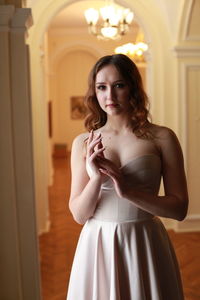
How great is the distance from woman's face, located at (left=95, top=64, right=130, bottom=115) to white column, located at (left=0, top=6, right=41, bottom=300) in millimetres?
1138

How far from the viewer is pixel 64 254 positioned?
18.1 ft

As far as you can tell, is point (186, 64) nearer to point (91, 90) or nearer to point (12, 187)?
point (12, 187)

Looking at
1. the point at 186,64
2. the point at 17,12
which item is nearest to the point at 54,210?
the point at 186,64

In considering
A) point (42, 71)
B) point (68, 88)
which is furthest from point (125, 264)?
point (68, 88)

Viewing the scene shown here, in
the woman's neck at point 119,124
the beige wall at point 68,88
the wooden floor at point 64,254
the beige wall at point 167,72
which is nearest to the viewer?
the woman's neck at point 119,124

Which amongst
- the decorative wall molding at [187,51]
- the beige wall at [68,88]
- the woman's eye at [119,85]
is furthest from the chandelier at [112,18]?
the beige wall at [68,88]

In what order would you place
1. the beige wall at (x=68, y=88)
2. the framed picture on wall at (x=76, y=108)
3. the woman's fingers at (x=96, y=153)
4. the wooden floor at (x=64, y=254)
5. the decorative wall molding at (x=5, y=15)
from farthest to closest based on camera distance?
the framed picture on wall at (x=76, y=108), the beige wall at (x=68, y=88), the wooden floor at (x=64, y=254), the decorative wall molding at (x=5, y=15), the woman's fingers at (x=96, y=153)

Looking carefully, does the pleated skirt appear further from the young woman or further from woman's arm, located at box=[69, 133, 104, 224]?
woman's arm, located at box=[69, 133, 104, 224]

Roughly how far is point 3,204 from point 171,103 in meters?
4.05

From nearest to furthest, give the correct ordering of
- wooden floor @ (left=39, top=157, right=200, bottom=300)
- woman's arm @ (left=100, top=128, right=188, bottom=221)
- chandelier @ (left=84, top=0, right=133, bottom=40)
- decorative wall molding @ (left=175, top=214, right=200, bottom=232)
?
1. woman's arm @ (left=100, top=128, right=188, bottom=221)
2. wooden floor @ (left=39, top=157, right=200, bottom=300)
3. decorative wall molding @ (left=175, top=214, right=200, bottom=232)
4. chandelier @ (left=84, top=0, right=133, bottom=40)

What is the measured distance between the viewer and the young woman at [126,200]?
5.80ft

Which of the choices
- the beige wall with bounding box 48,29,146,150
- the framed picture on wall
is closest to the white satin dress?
the beige wall with bounding box 48,29,146,150

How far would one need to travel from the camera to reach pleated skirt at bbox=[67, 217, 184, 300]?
1.79 meters

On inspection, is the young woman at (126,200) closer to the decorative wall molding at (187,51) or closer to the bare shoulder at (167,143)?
the bare shoulder at (167,143)
